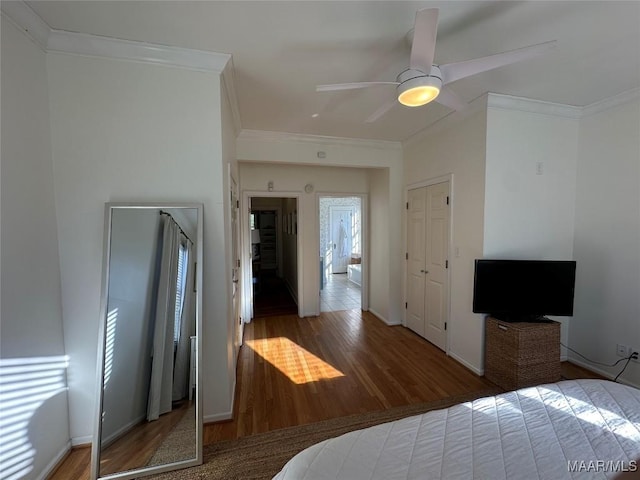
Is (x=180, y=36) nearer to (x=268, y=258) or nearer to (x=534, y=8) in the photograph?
(x=534, y=8)

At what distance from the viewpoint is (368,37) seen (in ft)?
5.48

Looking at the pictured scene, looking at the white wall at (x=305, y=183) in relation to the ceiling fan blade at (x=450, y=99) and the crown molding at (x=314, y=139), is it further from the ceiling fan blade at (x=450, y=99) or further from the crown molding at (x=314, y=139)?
the ceiling fan blade at (x=450, y=99)

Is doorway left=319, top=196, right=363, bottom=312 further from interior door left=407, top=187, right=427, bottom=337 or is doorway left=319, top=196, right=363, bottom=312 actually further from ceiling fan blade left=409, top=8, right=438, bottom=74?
ceiling fan blade left=409, top=8, right=438, bottom=74

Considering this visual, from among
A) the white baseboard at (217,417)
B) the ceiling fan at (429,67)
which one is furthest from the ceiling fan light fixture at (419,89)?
the white baseboard at (217,417)

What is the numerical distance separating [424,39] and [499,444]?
68.8 inches

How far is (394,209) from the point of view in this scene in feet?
12.9

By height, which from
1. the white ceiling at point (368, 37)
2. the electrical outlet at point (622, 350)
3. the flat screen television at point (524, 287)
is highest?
the white ceiling at point (368, 37)

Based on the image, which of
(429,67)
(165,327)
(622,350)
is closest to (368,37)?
(429,67)

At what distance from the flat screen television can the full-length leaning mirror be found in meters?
2.39

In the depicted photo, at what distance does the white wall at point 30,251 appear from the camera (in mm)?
1355

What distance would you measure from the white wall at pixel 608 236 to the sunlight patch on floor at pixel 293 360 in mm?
2533

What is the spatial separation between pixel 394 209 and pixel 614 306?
240cm

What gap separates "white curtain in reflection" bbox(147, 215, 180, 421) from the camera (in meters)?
1.75

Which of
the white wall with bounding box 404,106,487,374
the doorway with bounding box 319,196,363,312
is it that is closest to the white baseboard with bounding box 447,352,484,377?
the white wall with bounding box 404,106,487,374
